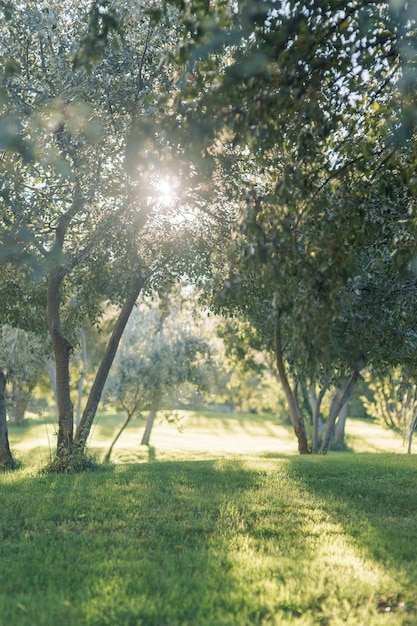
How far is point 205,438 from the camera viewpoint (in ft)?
165

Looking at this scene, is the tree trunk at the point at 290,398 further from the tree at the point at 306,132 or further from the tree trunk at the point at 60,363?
the tree at the point at 306,132

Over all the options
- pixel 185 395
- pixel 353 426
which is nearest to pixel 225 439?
pixel 353 426

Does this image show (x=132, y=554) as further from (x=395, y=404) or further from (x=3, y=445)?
(x=395, y=404)

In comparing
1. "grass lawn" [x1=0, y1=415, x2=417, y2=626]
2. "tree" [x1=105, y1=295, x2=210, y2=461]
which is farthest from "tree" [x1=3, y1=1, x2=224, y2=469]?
"tree" [x1=105, y1=295, x2=210, y2=461]

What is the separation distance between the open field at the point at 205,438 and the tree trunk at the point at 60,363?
16.8m

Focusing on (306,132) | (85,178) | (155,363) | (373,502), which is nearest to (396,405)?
(155,363)

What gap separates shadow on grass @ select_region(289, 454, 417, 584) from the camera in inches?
282

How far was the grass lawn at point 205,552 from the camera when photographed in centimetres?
535

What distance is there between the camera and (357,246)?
753cm

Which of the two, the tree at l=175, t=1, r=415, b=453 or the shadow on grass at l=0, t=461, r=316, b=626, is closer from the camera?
the shadow on grass at l=0, t=461, r=316, b=626

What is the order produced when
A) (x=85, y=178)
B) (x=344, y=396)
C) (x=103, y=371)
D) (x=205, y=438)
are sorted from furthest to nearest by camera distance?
(x=205, y=438) < (x=344, y=396) < (x=103, y=371) < (x=85, y=178)

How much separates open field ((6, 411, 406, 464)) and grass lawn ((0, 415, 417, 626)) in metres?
21.6

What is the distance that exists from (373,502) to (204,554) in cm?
457

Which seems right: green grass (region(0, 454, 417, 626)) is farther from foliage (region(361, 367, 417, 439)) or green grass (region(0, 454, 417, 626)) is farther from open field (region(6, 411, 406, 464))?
open field (region(6, 411, 406, 464))
